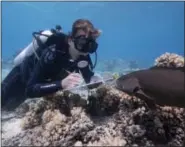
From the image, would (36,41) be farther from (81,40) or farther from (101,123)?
(101,123)

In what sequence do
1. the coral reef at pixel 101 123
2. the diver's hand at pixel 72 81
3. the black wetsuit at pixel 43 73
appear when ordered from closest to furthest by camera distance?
1. the coral reef at pixel 101 123
2. the diver's hand at pixel 72 81
3. the black wetsuit at pixel 43 73

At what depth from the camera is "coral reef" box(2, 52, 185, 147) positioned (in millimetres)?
3965

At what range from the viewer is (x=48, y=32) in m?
5.97

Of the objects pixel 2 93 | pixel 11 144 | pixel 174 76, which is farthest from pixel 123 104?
pixel 2 93

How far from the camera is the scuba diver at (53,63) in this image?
16.5 ft

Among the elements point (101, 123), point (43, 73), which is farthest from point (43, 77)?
point (101, 123)

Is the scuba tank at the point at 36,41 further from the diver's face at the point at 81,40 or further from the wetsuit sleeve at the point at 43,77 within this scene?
the diver's face at the point at 81,40

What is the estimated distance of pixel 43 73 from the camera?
5.32 m

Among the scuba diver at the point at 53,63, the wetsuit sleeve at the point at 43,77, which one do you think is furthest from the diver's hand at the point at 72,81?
the wetsuit sleeve at the point at 43,77

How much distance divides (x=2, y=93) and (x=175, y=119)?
158 inches

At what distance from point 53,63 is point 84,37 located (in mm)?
803

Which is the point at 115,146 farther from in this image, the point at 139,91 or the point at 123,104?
the point at 123,104

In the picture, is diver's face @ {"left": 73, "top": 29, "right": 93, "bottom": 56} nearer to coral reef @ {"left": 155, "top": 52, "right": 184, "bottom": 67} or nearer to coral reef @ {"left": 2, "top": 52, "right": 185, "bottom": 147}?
coral reef @ {"left": 2, "top": 52, "right": 185, "bottom": 147}

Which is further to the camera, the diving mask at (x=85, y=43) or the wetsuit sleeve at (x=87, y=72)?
the wetsuit sleeve at (x=87, y=72)
